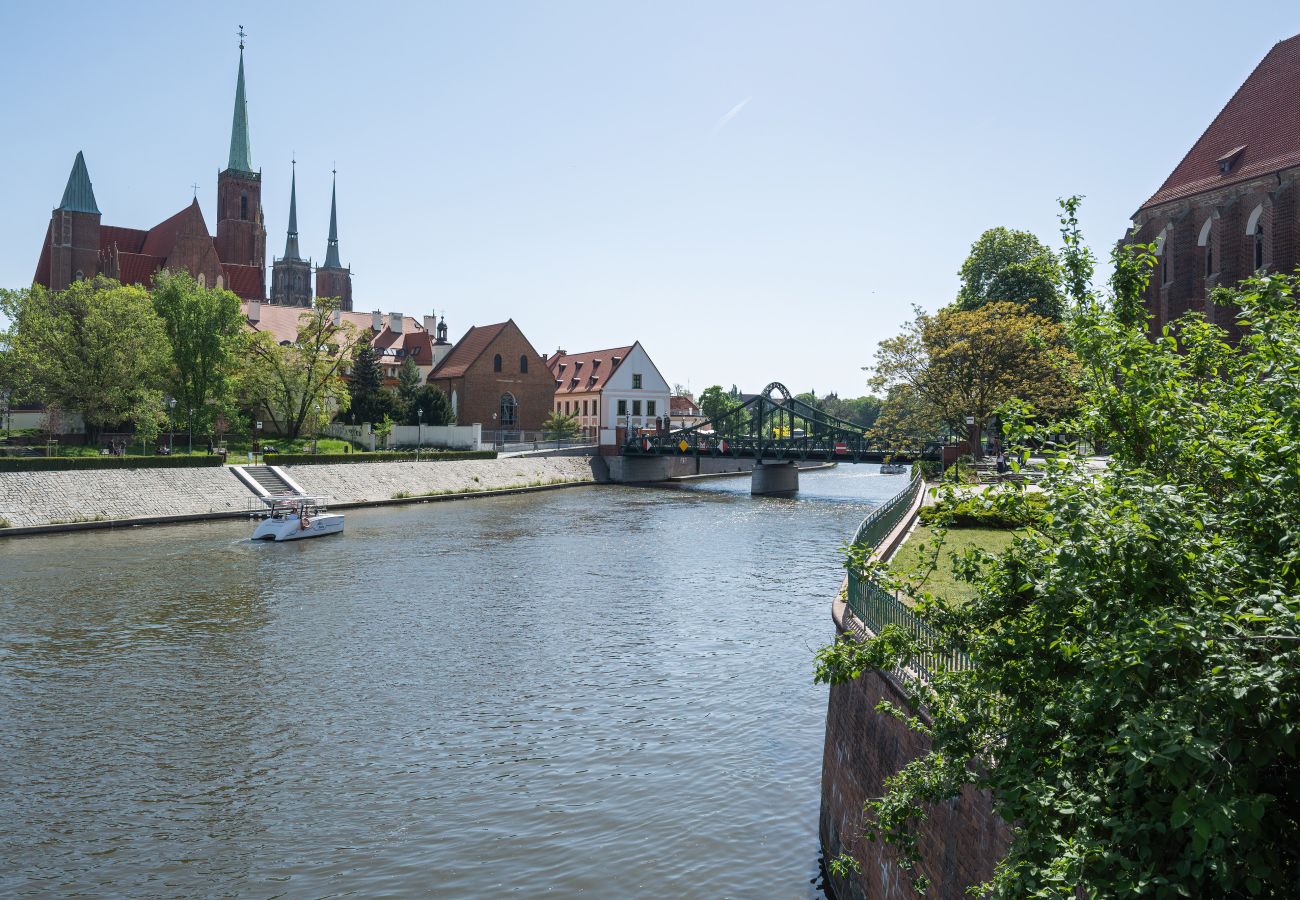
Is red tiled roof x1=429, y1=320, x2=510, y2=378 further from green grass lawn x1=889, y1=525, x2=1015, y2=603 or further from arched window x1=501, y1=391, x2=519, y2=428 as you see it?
green grass lawn x1=889, y1=525, x2=1015, y2=603

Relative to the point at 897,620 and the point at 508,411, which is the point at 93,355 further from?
the point at 897,620

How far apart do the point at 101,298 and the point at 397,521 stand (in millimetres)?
25778

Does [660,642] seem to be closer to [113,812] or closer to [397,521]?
[113,812]

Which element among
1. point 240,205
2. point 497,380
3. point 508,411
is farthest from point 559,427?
point 240,205

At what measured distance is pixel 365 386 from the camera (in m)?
75.1

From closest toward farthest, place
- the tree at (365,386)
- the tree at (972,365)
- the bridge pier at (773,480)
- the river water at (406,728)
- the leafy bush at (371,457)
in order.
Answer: the river water at (406,728) < the tree at (972,365) < the leafy bush at (371,457) < the bridge pier at (773,480) < the tree at (365,386)

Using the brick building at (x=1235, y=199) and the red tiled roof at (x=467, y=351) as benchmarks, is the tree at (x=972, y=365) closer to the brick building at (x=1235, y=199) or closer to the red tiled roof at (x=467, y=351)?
the brick building at (x=1235, y=199)

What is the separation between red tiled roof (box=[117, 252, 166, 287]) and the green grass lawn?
92.9 meters

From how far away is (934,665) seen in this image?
10.4 meters

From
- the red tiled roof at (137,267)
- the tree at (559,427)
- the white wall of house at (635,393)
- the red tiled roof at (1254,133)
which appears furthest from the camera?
the red tiled roof at (137,267)

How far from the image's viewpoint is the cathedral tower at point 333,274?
138 metres

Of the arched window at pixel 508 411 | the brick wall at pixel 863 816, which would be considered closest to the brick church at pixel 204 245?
the arched window at pixel 508 411

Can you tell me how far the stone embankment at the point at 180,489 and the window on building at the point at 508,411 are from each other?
946 inches

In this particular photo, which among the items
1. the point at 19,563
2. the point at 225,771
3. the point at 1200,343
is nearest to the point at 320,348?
the point at 19,563
